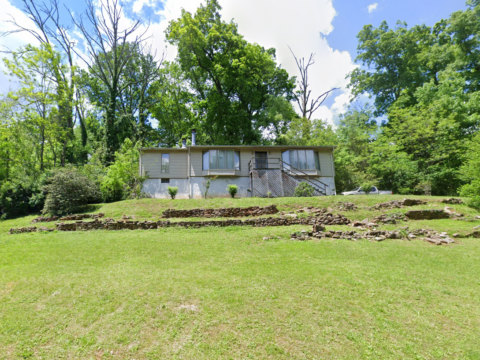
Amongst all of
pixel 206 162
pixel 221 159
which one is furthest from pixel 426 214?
pixel 206 162

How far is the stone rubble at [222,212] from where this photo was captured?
1377 centimetres

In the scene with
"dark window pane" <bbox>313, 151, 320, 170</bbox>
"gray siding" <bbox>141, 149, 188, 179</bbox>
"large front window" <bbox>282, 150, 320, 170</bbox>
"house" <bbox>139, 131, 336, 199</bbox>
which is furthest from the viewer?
"dark window pane" <bbox>313, 151, 320, 170</bbox>

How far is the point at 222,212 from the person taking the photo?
13883mm

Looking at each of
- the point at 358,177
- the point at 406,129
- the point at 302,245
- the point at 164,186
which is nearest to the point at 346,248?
the point at 302,245

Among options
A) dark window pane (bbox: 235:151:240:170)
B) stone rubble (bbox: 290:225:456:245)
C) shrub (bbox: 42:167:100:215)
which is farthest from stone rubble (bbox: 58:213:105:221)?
dark window pane (bbox: 235:151:240:170)

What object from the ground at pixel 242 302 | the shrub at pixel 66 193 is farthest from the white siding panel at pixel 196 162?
the ground at pixel 242 302

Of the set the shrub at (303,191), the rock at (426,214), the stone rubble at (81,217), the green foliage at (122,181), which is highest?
the green foliage at (122,181)

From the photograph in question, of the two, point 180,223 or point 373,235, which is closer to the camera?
point 373,235

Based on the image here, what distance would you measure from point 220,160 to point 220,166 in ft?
1.87

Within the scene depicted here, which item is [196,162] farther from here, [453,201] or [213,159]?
[453,201]

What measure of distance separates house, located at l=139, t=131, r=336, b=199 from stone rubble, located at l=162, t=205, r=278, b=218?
23.7 feet

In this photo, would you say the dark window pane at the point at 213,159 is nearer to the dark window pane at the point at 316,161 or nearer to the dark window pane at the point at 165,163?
the dark window pane at the point at 165,163

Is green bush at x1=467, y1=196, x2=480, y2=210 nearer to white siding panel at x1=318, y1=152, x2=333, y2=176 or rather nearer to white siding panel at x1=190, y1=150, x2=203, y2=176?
white siding panel at x1=318, y1=152, x2=333, y2=176

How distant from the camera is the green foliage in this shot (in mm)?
18969
